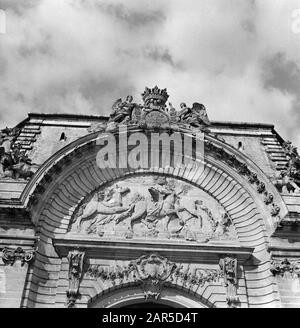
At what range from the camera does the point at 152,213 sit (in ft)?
47.4

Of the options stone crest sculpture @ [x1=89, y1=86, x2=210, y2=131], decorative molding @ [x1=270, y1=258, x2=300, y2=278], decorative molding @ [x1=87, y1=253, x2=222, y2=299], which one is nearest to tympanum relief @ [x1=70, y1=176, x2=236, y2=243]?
decorative molding @ [x1=87, y1=253, x2=222, y2=299]

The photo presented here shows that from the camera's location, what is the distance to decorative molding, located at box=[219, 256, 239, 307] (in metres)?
12.6

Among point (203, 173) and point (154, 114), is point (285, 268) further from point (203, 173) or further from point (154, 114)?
point (154, 114)

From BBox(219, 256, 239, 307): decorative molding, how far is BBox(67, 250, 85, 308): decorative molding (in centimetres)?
444

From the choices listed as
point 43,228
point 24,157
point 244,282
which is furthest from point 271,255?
point 24,157

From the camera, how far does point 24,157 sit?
1486cm

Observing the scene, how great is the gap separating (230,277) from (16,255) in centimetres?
657

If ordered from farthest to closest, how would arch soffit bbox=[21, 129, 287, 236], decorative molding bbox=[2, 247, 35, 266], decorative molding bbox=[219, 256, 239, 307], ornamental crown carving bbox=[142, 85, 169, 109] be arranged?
1. ornamental crown carving bbox=[142, 85, 169, 109]
2. arch soffit bbox=[21, 129, 287, 236]
3. decorative molding bbox=[219, 256, 239, 307]
4. decorative molding bbox=[2, 247, 35, 266]

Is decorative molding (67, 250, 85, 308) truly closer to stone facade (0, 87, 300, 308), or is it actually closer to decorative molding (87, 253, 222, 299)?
stone facade (0, 87, 300, 308)

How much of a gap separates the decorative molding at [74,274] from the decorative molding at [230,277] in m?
4.44

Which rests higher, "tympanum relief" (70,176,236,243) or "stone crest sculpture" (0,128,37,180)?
"stone crest sculpture" (0,128,37,180)
